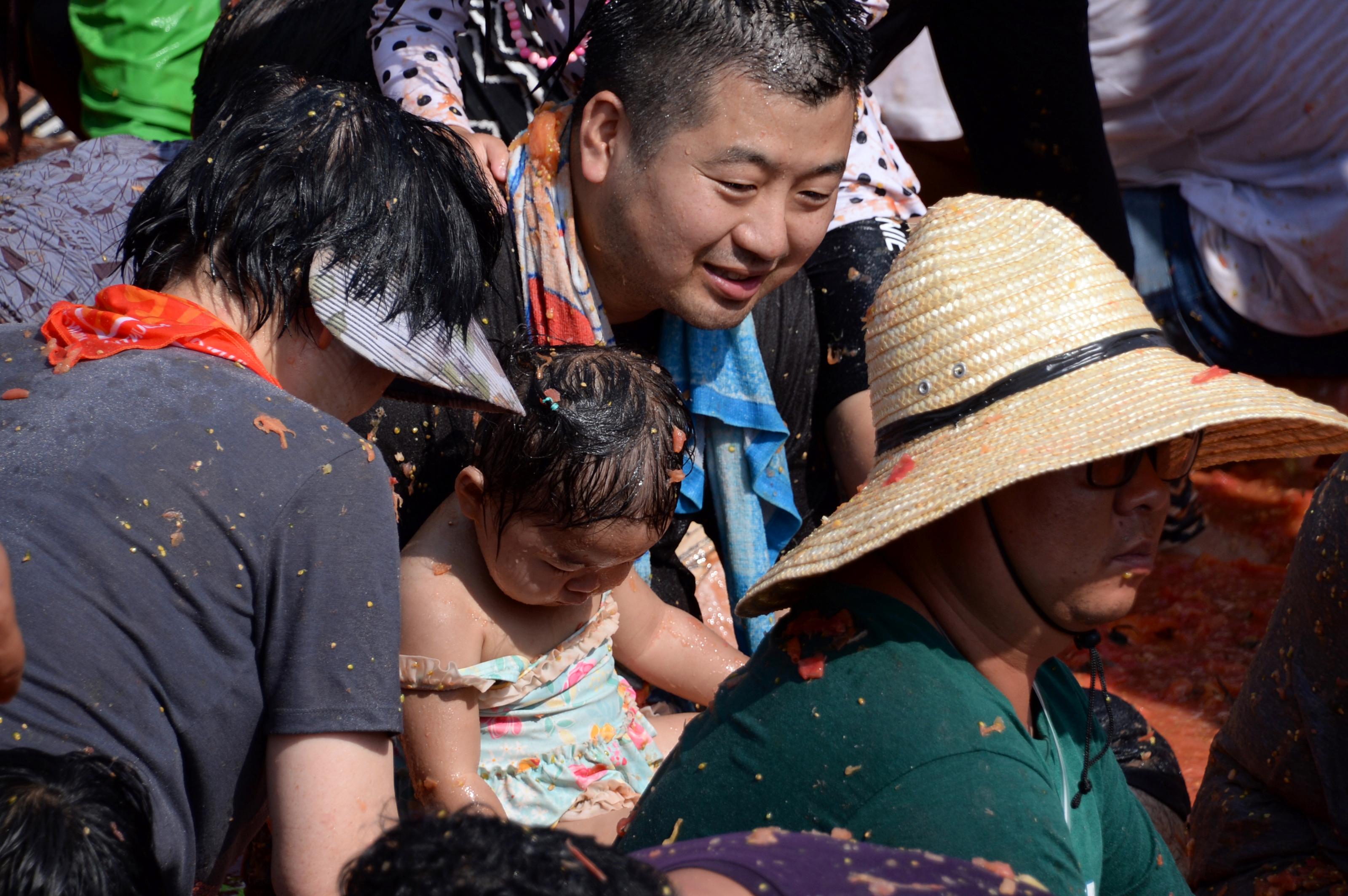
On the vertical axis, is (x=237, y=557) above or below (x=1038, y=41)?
below

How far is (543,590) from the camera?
2.48m

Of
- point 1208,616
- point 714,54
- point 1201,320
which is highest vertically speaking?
point 714,54

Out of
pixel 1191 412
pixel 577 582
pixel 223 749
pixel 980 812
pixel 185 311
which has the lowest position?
pixel 577 582

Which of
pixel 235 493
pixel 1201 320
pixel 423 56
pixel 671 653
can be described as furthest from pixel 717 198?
pixel 1201 320

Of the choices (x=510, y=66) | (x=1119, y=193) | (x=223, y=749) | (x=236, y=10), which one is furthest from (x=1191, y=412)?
(x=1119, y=193)

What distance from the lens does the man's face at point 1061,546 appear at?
163cm

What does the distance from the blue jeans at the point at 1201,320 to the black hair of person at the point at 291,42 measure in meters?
3.01

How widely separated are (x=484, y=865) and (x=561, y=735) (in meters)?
1.82

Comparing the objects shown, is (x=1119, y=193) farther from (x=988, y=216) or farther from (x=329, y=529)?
(x=329, y=529)

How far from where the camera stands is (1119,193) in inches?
182

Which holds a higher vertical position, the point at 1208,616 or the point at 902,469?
the point at 902,469

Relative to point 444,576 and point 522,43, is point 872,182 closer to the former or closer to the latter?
point 522,43

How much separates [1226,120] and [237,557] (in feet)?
14.6

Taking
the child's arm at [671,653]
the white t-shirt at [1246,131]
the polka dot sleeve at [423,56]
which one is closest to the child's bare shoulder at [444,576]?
the child's arm at [671,653]
